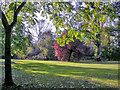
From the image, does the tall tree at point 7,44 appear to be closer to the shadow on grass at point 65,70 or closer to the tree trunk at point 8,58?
the tree trunk at point 8,58

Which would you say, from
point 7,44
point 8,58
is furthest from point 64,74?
point 7,44

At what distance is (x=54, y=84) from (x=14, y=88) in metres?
0.83

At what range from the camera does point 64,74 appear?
2574 millimetres

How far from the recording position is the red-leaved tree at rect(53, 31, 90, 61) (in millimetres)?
2844

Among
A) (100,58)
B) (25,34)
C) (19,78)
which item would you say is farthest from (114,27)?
(19,78)

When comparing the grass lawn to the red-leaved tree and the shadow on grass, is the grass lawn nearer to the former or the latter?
the shadow on grass

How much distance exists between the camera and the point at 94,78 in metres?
2.40

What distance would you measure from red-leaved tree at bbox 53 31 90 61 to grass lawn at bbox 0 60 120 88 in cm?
19

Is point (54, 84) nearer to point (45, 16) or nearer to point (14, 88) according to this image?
point (14, 88)

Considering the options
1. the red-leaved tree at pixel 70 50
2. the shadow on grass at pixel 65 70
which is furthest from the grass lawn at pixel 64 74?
the red-leaved tree at pixel 70 50

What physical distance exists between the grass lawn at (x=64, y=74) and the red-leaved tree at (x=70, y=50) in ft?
0.62

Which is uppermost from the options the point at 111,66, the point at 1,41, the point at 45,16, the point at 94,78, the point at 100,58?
the point at 45,16

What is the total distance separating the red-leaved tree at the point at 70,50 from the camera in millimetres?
2844

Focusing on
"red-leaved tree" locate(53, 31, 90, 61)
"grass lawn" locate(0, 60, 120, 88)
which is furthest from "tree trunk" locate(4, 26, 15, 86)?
"red-leaved tree" locate(53, 31, 90, 61)
